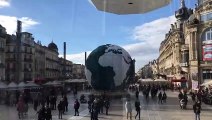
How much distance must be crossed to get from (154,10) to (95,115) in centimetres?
1573

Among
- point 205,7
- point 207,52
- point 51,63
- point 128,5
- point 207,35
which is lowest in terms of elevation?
point 128,5

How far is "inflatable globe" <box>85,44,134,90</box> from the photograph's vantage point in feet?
122

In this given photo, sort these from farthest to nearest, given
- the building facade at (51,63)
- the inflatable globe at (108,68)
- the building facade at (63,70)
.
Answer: the building facade at (51,63) < the building facade at (63,70) < the inflatable globe at (108,68)

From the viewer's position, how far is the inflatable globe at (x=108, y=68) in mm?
37062

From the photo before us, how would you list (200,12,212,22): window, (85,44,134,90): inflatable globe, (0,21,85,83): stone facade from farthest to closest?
(0,21,85,83): stone facade
(200,12,212,22): window
(85,44,134,90): inflatable globe

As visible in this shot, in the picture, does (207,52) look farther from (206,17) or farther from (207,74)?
(206,17)

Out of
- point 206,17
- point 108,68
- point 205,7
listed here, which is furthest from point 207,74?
point 108,68

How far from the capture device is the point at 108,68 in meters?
36.8

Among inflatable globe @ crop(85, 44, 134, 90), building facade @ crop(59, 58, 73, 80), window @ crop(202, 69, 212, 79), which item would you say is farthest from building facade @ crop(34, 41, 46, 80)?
inflatable globe @ crop(85, 44, 134, 90)

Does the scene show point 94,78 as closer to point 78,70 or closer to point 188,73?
point 188,73

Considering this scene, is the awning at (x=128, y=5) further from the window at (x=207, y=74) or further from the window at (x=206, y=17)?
the window at (x=207, y=74)

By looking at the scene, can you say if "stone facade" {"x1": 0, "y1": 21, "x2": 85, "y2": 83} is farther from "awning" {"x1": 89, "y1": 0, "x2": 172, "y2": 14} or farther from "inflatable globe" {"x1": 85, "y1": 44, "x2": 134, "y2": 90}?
"awning" {"x1": 89, "y1": 0, "x2": 172, "y2": 14}

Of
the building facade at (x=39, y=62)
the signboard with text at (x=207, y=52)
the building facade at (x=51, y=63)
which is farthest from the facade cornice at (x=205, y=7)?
the building facade at (x=51, y=63)

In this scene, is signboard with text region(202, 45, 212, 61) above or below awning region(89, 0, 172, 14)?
above
